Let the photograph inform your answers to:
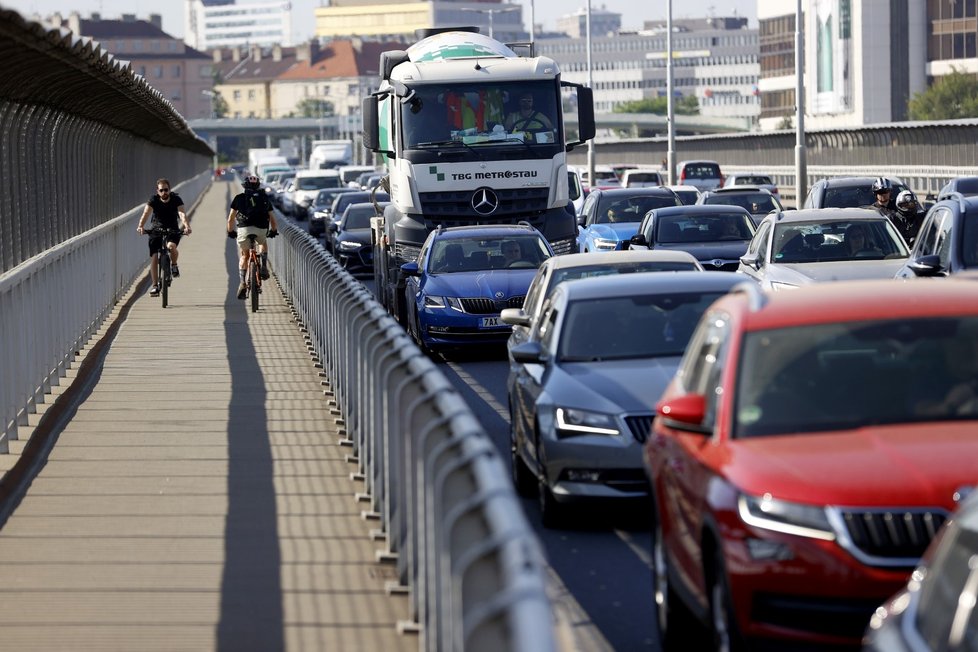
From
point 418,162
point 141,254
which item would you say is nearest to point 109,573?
point 418,162

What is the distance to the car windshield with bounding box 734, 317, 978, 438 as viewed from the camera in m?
7.10

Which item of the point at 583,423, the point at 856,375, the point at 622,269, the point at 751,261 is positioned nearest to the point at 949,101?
the point at 751,261

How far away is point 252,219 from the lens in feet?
89.2

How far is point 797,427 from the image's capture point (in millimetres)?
7051

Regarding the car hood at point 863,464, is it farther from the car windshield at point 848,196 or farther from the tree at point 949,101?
the tree at point 949,101

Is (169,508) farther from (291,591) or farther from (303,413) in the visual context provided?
(303,413)

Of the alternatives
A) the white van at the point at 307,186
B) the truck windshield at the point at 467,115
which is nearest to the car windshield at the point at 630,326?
the truck windshield at the point at 467,115

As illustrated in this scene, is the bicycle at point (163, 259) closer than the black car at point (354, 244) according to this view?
Yes

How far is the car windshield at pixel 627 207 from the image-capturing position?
33781 millimetres

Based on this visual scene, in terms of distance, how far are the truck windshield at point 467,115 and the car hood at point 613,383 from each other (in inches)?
634

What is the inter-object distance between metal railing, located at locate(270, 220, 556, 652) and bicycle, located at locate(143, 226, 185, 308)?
1355 centimetres

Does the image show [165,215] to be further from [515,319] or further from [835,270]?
[515,319]

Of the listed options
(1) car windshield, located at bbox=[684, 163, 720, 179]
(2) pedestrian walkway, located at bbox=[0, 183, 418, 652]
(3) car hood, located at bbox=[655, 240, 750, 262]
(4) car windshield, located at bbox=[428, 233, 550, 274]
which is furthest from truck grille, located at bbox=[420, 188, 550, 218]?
(1) car windshield, located at bbox=[684, 163, 720, 179]

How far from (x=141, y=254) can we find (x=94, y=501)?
27.5m
